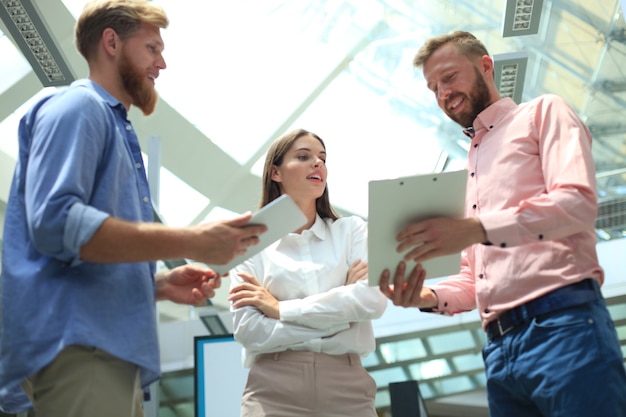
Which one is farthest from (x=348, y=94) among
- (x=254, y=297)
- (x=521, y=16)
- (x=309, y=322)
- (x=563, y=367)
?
(x=563, y=367)

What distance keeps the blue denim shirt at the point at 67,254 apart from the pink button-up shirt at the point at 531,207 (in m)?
1.04

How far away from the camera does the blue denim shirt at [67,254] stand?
179 cm

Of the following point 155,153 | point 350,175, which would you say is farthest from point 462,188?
point 350,175

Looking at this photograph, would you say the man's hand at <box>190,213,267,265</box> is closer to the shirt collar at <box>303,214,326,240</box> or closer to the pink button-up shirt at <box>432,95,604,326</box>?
the pink button-up shirt at <box>432,95,604,326</box>

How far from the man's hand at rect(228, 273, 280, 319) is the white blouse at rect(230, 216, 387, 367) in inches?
0.9

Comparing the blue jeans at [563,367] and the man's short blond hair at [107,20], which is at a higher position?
the man's short blond hair at [107,20]

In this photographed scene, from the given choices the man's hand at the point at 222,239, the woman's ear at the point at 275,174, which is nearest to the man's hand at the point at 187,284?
the man's hand at the point at 222,239

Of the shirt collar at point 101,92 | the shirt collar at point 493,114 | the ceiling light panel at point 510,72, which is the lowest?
the shirt collar at point 101,92

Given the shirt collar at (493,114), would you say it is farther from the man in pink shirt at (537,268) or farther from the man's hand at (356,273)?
the man's hand at (356,273)

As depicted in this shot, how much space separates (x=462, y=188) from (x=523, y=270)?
0.33 m

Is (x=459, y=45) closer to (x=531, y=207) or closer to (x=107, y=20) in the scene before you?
(x=531, y=207)

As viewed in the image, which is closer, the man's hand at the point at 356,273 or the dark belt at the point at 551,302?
the dark belt at the point at 551,302

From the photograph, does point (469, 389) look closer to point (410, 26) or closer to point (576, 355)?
point (410, 26)

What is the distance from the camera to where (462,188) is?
2170mm
